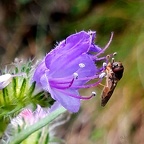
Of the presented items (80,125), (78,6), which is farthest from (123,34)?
(80,125)

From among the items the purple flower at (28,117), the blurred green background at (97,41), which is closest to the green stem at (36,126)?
the purple flower at (28,117)

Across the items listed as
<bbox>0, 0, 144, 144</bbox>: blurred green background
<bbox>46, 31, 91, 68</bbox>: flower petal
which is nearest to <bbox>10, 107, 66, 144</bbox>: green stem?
<bbox>46, 31, 91, 68</bbox>: flower petal

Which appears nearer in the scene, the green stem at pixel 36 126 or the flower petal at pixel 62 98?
the flower petal at pixel 62 98

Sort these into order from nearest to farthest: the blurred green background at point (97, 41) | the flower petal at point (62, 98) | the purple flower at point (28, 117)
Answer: the flower petal at point (62, 98) < the purple flower at point (28, 117) < the blurred green background at point (97, 41)

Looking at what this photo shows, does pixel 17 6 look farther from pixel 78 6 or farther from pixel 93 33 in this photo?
pixel 93 33

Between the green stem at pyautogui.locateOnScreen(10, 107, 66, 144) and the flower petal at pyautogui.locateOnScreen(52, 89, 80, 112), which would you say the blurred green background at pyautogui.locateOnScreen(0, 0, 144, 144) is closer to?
the green stem at pyautogui.locateOnScreen(10, 107, 66, 144)

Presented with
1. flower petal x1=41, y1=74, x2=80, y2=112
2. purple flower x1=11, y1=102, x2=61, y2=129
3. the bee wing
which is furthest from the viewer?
purple flower x1=11, y1=102, x2=61, y2=129

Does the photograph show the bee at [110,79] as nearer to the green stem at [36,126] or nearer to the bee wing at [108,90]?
the bee wing at [108,90]

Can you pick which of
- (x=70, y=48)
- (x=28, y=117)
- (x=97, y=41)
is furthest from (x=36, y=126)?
(x=97, y=41)
